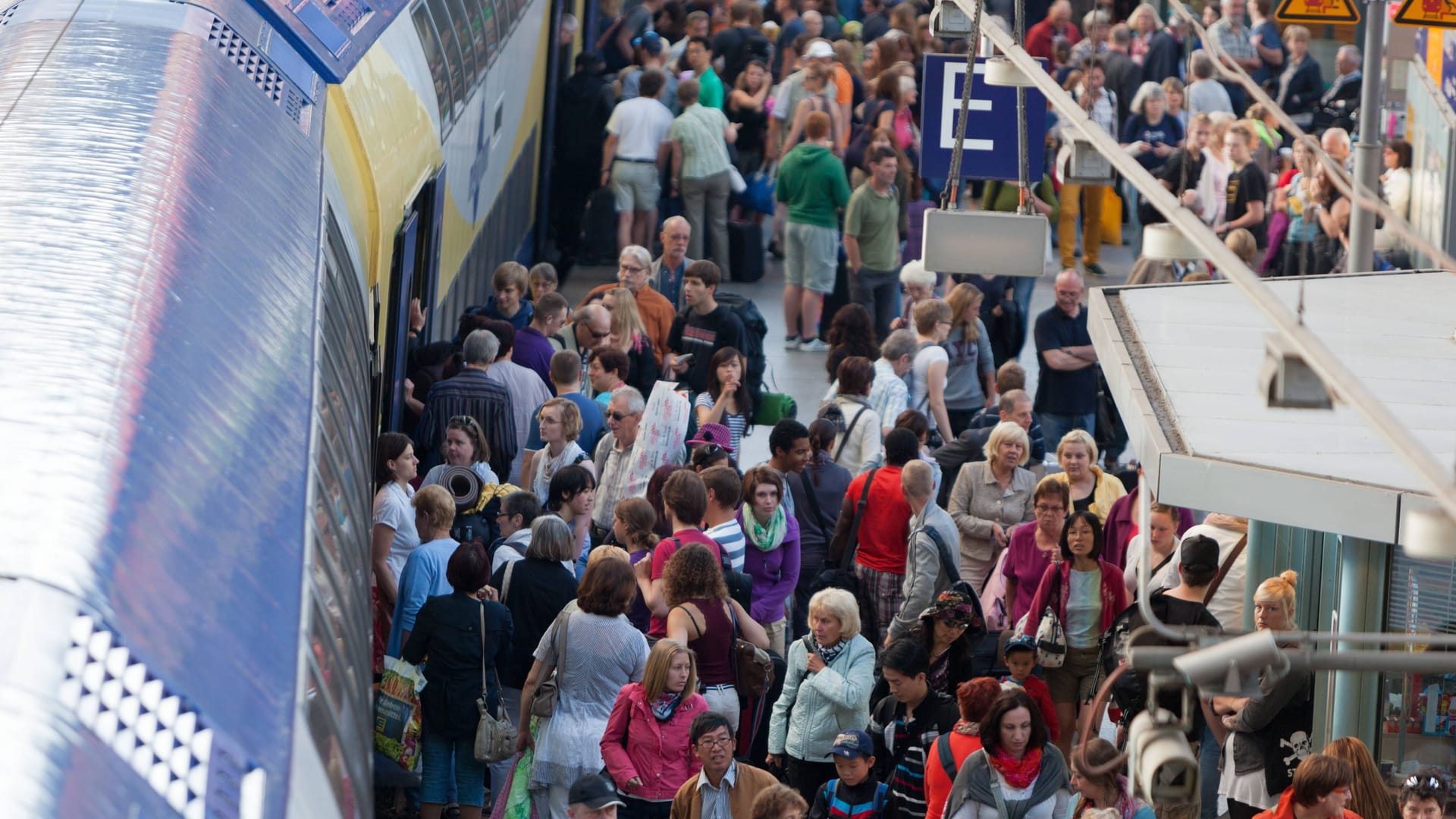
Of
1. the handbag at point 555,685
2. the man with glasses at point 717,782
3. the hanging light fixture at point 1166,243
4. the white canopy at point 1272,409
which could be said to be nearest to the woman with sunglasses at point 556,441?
the handbag at point 555,685

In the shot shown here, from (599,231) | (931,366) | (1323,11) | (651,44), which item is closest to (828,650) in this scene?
(931,366)

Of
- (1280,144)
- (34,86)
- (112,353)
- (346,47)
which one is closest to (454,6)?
(346,47)

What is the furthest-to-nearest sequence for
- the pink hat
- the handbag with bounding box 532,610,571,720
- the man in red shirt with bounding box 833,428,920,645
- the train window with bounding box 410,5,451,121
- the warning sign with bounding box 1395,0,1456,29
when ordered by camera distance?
1. the warning sign with bounding box 1395,0,1456,29
2. the train window with bounding box 410,5,451,121
3. the pink hat
4. the man in red shirt with bounding box 833,428,920,645
5. the handbag with bounding box 532,610,571,720

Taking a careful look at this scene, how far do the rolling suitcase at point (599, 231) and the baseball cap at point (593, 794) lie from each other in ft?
41.9

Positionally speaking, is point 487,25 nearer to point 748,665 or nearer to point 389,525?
point 389,525

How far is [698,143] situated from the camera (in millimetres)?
18438

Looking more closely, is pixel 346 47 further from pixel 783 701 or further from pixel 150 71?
pixel 783 701

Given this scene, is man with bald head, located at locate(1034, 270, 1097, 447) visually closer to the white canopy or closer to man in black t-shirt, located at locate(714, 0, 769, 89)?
the white canopy

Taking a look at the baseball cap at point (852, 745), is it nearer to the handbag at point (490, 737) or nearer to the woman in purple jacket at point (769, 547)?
the handbag at point (490, 737)

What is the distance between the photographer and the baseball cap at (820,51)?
19.9 metres

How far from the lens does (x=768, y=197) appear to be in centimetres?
2005

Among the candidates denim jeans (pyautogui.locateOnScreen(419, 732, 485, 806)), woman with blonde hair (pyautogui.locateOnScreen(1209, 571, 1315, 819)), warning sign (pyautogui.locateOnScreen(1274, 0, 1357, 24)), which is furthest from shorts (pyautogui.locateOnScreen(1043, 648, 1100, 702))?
warning sign (pyautogui.locateOnScreen(1274, 0, 1357, 24))

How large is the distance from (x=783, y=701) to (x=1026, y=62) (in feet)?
10.3

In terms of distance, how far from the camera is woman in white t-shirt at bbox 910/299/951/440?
1327 cm
